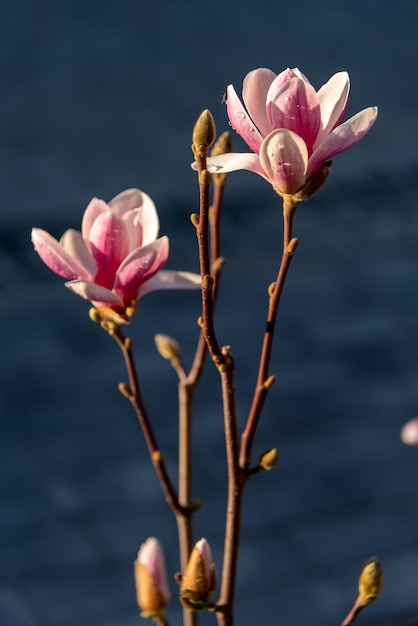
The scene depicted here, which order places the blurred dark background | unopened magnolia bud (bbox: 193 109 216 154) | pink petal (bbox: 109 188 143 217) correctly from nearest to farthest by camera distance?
unopened magnolia bud (bbox: 193 109 216 154) < pink petal (bbox: 109 188 143 217) < the blurred dark background

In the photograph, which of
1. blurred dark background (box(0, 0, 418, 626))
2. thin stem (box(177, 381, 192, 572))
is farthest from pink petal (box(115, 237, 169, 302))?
blurred dark background (box(0, 0, 418, 626))

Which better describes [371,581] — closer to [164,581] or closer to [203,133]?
[164,581]

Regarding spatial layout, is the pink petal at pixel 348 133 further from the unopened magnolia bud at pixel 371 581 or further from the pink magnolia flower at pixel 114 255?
the unopened magnolia bud at pixel 371 581

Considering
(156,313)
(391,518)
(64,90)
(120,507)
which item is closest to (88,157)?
(64,90)

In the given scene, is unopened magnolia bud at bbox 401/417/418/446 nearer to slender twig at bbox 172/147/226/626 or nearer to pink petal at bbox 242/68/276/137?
slender twig at bbox 172/147/226/626

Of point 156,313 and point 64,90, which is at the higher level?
point 64,90

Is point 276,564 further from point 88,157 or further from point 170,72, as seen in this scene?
point 170,72
